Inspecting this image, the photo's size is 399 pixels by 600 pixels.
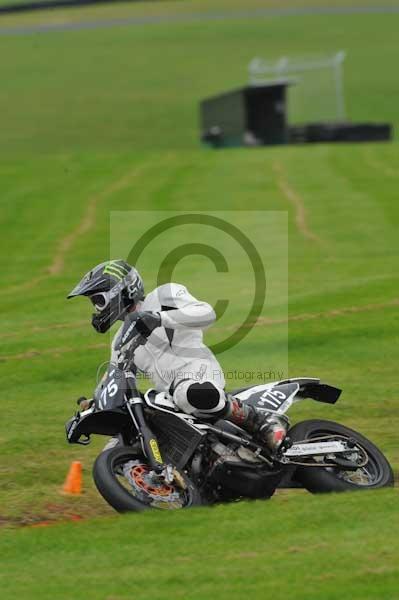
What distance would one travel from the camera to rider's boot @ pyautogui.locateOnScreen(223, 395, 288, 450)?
840 centimetres

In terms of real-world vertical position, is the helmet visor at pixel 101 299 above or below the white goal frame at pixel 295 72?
above

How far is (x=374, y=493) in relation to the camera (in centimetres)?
825

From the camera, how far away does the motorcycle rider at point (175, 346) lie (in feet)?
27.1

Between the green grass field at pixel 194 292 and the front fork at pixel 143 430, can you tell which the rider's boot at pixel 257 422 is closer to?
the green grass field at pixel 194 292

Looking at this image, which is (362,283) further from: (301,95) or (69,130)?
(69,130)

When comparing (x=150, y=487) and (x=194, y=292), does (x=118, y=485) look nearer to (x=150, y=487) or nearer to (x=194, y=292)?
(x=150, y=487)

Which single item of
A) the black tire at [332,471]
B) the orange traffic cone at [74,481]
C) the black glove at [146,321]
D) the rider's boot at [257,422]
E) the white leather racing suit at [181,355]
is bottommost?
the orange traffic cone at [74,481]

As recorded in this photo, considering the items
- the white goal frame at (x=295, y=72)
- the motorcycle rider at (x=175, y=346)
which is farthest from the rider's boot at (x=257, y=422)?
the white goal frame at (x=295, y=72)

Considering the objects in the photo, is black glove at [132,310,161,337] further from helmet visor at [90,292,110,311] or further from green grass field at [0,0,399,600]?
green grass field at [0,0,399,600]

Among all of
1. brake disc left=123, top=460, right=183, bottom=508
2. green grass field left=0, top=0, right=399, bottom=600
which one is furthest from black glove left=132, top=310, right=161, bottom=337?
green grass field left=0, top=0, right=399, bottom=600

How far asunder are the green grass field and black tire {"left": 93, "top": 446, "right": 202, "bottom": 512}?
0.18 meters

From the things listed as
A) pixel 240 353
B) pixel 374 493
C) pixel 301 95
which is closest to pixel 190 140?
pixel 301 95

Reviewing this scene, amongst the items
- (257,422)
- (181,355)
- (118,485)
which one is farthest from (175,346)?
(118,485)

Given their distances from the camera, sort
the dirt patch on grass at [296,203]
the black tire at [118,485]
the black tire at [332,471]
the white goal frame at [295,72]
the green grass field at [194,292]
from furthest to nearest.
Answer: the white goal frame at [295,72]
the dirt patch on grass at [296,203]
the black tire at [332,471]
the black tire at [118,485]
the green grass field at [194,292]
